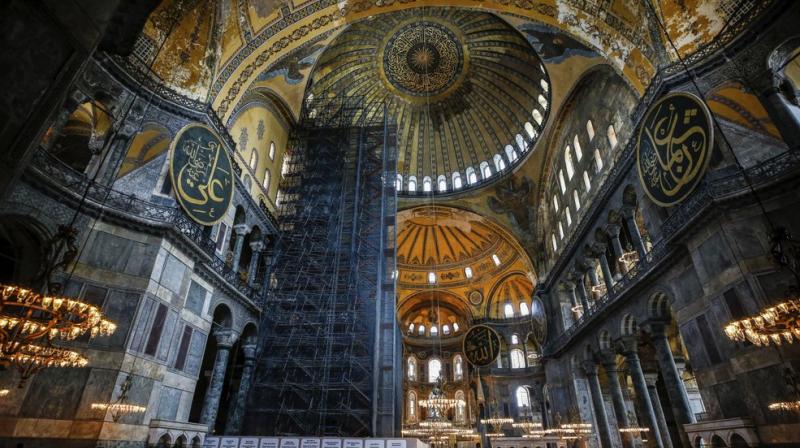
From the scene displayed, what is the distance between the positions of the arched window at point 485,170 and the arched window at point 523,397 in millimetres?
12463

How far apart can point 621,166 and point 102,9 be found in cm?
1190

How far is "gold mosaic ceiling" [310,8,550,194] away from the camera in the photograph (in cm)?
1756

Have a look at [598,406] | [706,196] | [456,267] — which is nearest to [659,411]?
[598,406]

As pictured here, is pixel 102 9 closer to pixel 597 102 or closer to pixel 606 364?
pixel 597 102

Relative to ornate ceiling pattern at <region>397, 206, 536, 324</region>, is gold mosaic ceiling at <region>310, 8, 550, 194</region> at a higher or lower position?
higher

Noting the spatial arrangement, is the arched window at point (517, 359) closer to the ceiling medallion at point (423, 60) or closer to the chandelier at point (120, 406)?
the ceiling medallion at point (423, 60)

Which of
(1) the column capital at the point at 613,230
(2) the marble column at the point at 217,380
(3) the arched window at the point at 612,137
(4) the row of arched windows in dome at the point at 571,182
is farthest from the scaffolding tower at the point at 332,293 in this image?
(3) the arched window at the point at 612,137

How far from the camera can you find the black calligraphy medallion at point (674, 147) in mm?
7660

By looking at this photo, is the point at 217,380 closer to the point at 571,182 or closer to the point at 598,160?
the point at 598,160

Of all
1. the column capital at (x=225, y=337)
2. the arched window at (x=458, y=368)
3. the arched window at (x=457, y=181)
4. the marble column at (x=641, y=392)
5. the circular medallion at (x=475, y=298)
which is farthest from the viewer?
the arched window at (x=458, y=368)

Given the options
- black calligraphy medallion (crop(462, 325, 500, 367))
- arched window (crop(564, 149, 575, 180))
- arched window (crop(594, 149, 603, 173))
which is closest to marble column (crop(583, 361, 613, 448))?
black calligraphy medallion (crop(462, 325, 500, 367))

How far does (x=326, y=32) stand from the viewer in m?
13.3

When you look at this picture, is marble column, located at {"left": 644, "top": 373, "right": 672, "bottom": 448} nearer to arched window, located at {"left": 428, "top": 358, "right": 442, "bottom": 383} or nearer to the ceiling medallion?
arched window, located at {"left": 428, "top": 358, "right": 442, "bottom": 383}

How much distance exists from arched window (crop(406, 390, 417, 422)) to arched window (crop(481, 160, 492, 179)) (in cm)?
1517
